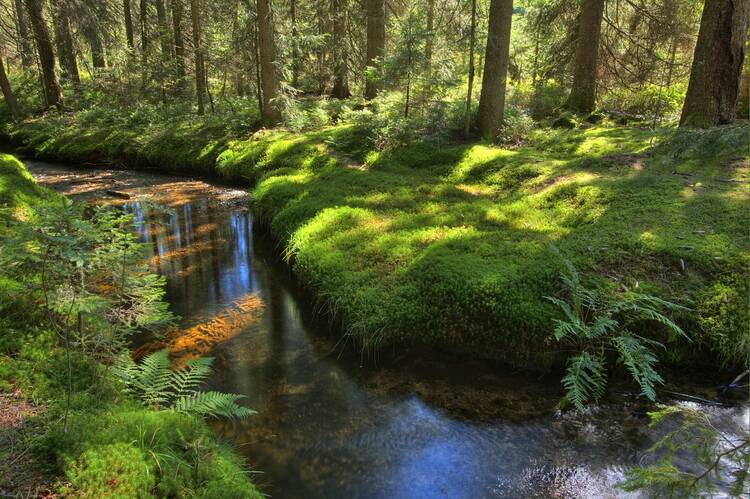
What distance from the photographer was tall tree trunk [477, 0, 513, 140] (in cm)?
1091

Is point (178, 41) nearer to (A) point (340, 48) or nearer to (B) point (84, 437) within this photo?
(A) point (340, 48)

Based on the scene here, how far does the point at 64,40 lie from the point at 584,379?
97.3 ft

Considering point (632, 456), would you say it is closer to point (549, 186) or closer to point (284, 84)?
point (549, 186)

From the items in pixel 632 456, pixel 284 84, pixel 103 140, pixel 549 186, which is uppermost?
pixel 284 84

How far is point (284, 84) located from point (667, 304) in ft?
44.2

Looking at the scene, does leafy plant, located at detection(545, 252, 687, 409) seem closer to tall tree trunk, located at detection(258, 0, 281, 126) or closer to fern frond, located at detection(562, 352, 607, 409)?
fern frond, located at detection(562, 352, 607, 409)

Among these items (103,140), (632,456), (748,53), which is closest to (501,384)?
(632,456)

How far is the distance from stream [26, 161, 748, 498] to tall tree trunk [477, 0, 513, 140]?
23.8 ft

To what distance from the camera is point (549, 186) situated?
8797 mm

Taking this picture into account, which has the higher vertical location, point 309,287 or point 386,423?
point 309,287

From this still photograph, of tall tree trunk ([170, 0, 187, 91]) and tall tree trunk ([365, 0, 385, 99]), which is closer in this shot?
tall tree trunk ([365, 0, 385, 99])

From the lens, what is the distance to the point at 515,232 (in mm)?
7180

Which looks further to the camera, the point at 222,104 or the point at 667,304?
Answer: the point at 222,104

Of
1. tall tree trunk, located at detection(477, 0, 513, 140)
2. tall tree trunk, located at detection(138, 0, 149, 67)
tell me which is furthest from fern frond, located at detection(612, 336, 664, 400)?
tall tree trunk, located at detection(138, 0, 149, 67)
